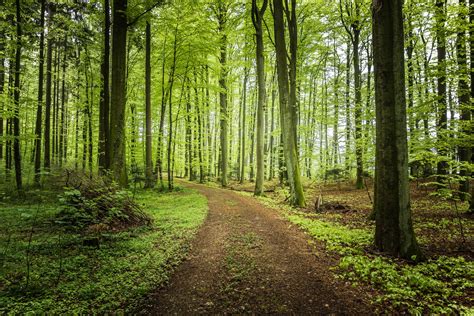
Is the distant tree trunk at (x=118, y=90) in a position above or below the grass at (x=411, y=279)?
above

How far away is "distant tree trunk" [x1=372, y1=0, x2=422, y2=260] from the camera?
190 inches

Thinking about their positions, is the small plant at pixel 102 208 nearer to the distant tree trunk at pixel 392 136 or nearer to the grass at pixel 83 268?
the grass at pixel 83 268

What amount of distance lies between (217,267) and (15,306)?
9.43 feet

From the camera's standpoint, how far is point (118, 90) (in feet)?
30.8

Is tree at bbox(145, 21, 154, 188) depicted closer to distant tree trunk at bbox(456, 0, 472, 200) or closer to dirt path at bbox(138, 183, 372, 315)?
dirt path at bbox(138, 183, 372, 315)

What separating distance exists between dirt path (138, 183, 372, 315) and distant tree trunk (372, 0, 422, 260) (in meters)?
1.43

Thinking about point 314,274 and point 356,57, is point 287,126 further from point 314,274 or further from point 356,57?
point 356,57

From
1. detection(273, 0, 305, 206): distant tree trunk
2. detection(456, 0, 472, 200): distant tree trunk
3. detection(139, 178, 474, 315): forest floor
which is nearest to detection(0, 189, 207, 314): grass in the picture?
detection(139, 178, 474, 315): forest floor

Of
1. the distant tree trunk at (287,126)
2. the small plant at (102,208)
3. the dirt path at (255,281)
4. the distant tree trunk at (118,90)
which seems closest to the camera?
the dirt path at (255,281)

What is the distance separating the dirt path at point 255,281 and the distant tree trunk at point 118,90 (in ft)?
16.5

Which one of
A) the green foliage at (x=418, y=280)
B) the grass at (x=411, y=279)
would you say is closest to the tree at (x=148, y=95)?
the grass at (x=411, y=279)

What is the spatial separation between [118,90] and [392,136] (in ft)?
30.6

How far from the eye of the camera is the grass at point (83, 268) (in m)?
3.19

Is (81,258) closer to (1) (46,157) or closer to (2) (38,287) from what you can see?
(2) (38,287)
